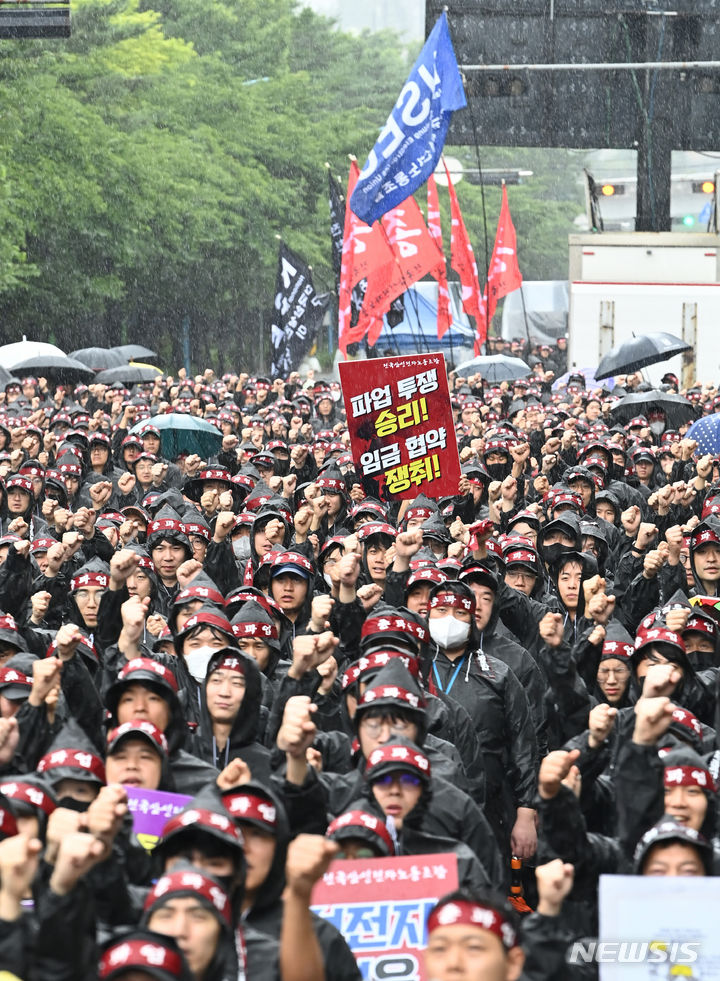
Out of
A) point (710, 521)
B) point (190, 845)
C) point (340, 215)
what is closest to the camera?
point (190, 845)

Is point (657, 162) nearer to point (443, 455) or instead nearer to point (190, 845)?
point (443, 455)

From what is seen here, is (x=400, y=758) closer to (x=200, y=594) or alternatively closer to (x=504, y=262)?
(x=200, y=594)

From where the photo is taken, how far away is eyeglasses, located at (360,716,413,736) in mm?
5488

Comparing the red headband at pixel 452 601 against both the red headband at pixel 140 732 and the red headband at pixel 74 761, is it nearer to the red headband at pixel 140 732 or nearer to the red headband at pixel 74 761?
the red headband at pixel 140 732

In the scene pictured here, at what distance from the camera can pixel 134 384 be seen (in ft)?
85.3

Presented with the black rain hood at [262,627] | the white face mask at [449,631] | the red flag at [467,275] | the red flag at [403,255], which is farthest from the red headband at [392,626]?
the red flag at [467,275]

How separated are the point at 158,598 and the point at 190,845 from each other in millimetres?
4624

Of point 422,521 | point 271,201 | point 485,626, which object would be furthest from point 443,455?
point 271,201

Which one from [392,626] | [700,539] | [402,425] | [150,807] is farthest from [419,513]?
[150,807]

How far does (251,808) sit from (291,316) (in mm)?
21150

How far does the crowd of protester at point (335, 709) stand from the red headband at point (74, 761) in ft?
0.05

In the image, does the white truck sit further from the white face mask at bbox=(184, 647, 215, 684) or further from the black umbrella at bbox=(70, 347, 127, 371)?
the white face mask at bbox=(184, 647, 215, 684)

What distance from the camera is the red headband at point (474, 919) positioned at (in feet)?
12.6

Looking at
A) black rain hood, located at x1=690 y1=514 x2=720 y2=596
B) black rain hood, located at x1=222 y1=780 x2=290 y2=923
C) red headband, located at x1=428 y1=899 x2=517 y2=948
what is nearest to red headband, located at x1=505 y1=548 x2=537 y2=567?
black rain hood, located at x1=690 y1=514 x2=720 y2=596
